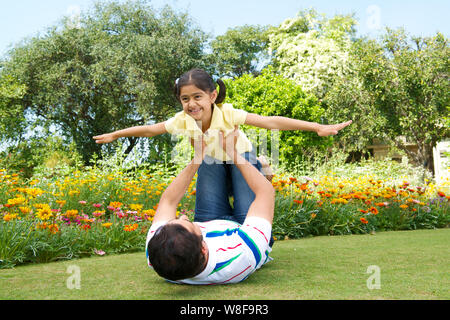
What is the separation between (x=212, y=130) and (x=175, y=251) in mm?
1267

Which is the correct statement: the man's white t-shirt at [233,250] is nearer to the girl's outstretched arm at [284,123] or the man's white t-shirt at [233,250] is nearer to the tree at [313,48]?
the girl's outstretched arm at [284,123]

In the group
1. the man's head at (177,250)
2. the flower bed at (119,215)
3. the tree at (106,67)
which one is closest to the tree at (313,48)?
the tree at (106,67)

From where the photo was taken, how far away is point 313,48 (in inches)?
746

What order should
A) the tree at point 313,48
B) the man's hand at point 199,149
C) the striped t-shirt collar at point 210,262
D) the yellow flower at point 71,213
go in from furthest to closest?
the tree at point 313,48 < the yellow flower at point 71,213 < the man's hand at point 199,149 < the striped t-shirt collar at point 210,262

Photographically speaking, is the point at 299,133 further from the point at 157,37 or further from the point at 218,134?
the point at 218,134

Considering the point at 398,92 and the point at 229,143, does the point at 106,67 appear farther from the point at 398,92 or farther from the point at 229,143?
the point at 229,143

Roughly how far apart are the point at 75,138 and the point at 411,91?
15.0m

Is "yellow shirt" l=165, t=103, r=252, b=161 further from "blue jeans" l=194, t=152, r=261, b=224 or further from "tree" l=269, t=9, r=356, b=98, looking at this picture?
"tree" l=269, t=9, r=356, b=98

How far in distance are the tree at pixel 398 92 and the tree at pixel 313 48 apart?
1.16m

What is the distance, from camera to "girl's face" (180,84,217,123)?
2.73 m

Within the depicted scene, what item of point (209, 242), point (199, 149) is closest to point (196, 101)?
point (199, 149)

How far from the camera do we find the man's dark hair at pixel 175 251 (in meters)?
1.68
